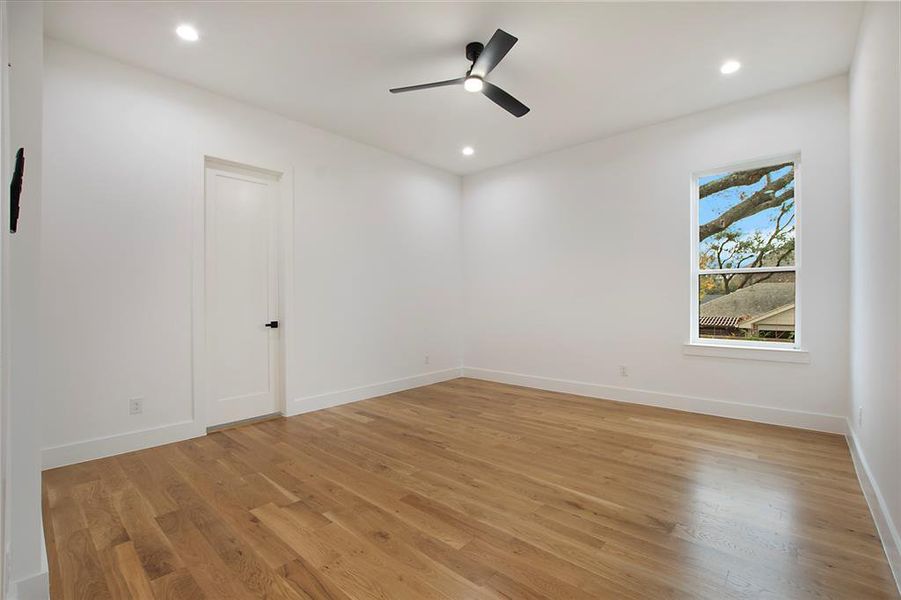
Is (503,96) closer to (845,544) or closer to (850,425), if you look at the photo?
(845,544)

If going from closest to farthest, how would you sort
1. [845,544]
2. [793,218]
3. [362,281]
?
1. [845,544]
2. [793,218]
3. [362,281]

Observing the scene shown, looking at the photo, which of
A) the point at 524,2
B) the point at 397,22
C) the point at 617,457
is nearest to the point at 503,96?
the point at 524,2

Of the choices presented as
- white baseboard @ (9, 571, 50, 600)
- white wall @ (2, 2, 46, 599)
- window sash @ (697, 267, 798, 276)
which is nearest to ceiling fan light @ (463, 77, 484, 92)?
white wall @ (2, 2, 46, 599)

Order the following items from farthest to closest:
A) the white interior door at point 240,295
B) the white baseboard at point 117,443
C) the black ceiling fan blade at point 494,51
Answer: the white interior door at point 240,295, the white baseboard at point 117,443, the black ceiling fan blade at point 494,51

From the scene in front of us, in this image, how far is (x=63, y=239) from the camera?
2957 millimetres

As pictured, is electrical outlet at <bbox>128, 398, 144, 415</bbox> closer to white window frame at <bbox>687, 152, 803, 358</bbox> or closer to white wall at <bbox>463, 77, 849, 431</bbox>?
white wall at <bbox>463, 77, 849, 431</bbox>

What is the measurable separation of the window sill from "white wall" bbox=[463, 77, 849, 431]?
57mm

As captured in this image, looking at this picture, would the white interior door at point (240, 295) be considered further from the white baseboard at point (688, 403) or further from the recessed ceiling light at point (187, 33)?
the white baseboard at point (688, 403)

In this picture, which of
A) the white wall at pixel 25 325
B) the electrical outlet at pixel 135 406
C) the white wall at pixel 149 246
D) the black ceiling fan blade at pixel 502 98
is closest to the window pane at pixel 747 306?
the black ceiling fan blade at pixel 502 98

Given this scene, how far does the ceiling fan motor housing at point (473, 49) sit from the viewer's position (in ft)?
9.77

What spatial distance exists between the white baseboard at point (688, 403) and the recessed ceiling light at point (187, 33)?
15.4 feet

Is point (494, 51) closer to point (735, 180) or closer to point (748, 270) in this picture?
point (735, 180)

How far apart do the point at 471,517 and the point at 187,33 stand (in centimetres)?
357

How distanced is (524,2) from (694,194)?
9.04 ft
